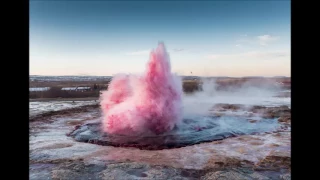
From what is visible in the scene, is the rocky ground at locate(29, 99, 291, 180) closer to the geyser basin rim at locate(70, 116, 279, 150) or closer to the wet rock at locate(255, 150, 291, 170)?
the wet rock at locate(255, 150, 291, 170)

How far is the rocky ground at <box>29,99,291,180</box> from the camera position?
6.88m

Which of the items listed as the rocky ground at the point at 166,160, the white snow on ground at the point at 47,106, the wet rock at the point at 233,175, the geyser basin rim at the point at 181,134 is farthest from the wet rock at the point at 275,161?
the white snow on ground at the point at 47,106

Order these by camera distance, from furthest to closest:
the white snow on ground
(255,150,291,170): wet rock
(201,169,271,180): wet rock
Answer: the white snow on ground < (255,150,291,170): wet rock < (201,169,271,180): wet rock

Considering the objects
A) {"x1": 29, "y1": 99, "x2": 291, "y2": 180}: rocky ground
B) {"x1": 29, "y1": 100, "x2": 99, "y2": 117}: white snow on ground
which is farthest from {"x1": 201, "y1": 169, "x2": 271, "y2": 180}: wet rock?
{"x1": 29, "y1": 100, "x2": 99, "y2": 117}: white snow on ground

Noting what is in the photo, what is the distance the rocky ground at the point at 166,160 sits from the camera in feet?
22.6

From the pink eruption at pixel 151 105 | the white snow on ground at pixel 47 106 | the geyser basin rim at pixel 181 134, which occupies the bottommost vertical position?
the geyser basin rim at pixel 181 134

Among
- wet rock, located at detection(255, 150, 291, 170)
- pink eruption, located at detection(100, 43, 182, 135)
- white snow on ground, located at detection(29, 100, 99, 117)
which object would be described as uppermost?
pink eruption, located at detection(100, 43, 182, 135)

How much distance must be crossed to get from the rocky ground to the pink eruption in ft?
6.92

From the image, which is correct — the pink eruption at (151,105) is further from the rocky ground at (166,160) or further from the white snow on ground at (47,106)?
the white snow on ground at (47,106)

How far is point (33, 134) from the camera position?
465 inches

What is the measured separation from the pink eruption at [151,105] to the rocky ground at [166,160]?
2.11 meters
